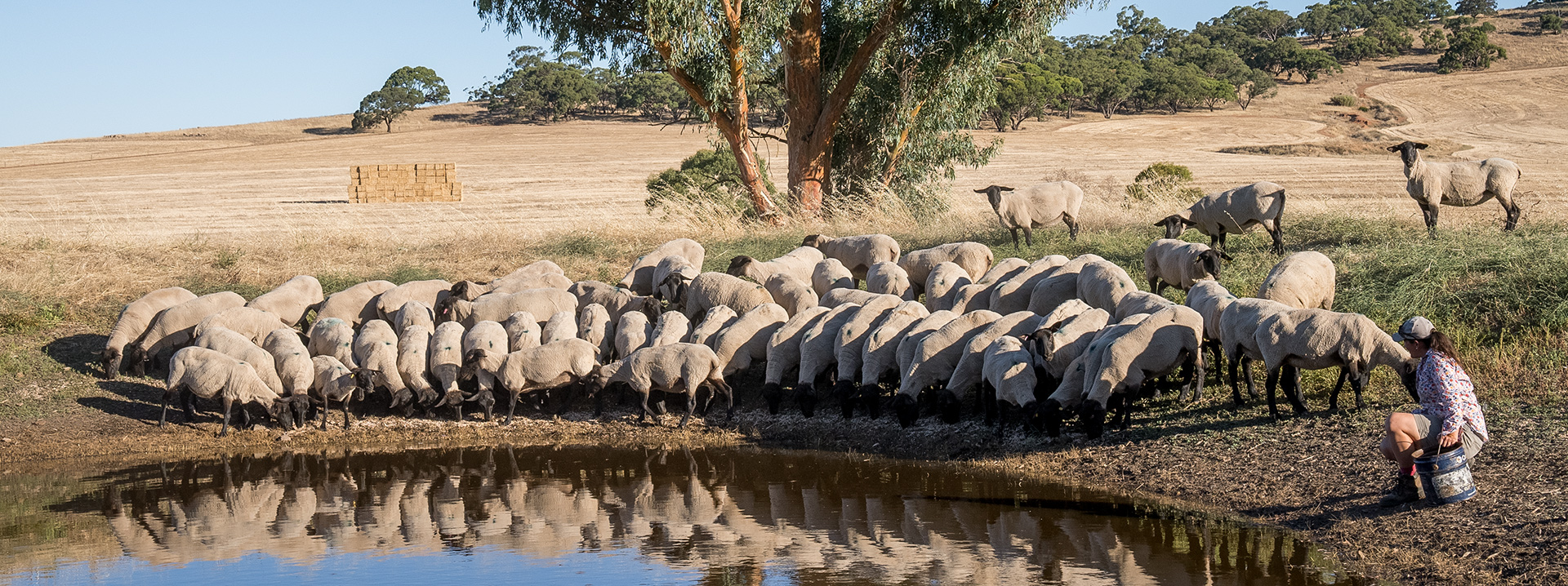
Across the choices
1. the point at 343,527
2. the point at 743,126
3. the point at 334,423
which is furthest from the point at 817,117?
the point at 343,527

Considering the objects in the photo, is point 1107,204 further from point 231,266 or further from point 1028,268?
point 231,266

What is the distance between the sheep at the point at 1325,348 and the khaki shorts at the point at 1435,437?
69.9 inches

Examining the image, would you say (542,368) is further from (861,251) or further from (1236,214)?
(1236,214)

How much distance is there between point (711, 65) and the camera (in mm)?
20016

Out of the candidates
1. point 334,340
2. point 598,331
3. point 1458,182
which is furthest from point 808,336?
point 1458,182

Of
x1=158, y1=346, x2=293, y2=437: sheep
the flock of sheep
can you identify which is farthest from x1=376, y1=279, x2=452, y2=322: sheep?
x1=158, y1=346, x2=293, y2=437: sheep

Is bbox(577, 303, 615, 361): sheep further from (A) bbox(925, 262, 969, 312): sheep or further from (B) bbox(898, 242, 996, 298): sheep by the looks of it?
(B) bbox(898, 242, 996, 298): sheep

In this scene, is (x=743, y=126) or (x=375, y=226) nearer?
(x=743, y=126)

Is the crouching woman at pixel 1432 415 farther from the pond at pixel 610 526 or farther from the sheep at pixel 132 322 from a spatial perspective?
the sheep at pixel 132 322

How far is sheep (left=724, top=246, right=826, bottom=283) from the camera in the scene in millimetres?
13766

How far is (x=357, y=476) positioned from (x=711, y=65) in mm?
11932

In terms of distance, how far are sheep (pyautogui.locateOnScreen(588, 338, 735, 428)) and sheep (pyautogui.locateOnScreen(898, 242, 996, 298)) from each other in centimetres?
354

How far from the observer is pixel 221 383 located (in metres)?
10.7

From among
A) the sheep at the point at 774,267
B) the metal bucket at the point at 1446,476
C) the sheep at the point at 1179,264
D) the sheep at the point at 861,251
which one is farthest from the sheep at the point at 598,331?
the metal bucket at the point at 1446,476
